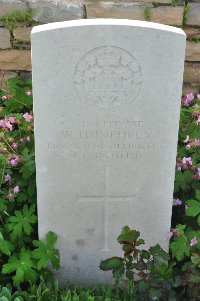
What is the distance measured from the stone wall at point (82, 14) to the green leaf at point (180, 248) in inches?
56.4

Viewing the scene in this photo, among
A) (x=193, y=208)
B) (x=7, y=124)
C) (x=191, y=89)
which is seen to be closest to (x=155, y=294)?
(x=193, y=208)

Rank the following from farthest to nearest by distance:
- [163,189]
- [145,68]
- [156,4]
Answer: [156,4], [163,189], [145,68]

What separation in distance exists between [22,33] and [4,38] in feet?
0.42

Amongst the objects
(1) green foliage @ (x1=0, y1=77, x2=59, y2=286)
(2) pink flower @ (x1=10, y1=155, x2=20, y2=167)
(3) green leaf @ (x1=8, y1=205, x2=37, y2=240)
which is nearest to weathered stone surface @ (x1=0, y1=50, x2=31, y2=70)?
(1) green foliage @ (x1=0, y1=77, x2=59, y2=286)

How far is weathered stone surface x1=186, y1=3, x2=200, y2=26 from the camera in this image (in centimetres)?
325

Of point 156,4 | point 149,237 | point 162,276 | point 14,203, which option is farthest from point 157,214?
point 156,4

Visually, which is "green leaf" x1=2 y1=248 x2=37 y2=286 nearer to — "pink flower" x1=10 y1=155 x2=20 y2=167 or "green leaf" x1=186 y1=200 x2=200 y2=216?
"pink flower" x1=10 y1=155 x2=20 y2=167

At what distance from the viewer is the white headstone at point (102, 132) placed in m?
2.10

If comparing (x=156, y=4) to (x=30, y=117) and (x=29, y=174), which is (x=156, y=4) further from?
(x=29, y=174)

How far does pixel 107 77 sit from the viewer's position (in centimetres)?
218

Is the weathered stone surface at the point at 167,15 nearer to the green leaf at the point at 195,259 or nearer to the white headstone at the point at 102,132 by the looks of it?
the white headstone at the point at 102,132

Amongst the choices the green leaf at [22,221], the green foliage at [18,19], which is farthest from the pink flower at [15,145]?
the green foliage at [18,19]

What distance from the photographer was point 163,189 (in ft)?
8.11

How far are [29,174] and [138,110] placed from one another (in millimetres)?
737
